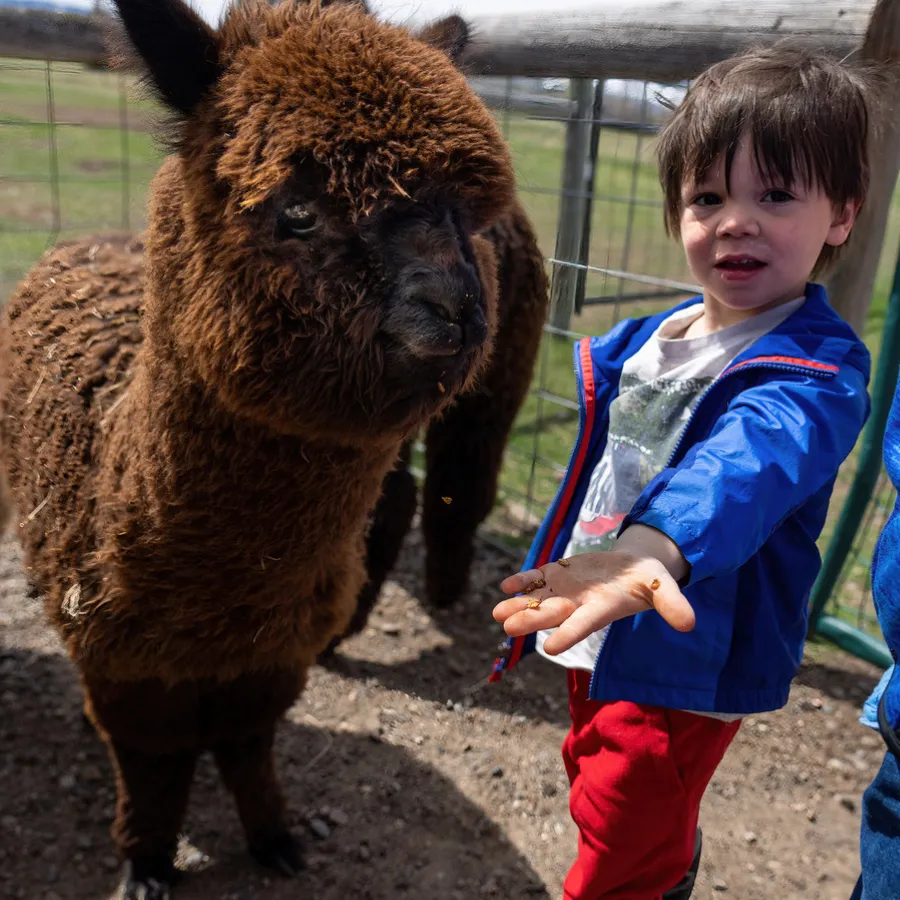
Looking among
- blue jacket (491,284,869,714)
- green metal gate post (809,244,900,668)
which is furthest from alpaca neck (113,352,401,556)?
green metal gate post (809,244,900,668)

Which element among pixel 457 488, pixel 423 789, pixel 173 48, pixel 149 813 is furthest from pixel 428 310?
pixel 457 488

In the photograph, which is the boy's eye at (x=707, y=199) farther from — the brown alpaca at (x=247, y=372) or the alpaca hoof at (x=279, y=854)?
the alpaca hoof at (x=279, y=854)

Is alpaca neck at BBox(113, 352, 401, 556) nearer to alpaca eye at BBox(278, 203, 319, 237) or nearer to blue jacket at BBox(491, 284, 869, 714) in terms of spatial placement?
alpaca eye at BBox(278, 203, 319, 237)

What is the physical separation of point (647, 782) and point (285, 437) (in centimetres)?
101

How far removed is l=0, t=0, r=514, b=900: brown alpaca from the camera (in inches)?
58.7

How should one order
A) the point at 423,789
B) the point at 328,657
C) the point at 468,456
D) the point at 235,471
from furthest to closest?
the point at 468,456
the point at 328,657
the point at 423,789
the point at 235,471

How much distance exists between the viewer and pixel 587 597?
3.82ft

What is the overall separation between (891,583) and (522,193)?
227 cm

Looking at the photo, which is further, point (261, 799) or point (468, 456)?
point (468, 456)

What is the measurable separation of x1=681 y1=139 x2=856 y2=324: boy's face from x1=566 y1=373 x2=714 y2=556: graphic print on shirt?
217 millimetres

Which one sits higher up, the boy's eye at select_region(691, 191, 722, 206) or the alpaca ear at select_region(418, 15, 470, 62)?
the alpaca ear at select_region(418, 15, 470, 62)

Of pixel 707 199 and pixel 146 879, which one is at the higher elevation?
pixel 707 199

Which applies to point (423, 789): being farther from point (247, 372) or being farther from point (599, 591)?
point (599, 591)

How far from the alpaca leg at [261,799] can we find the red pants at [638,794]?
1122 mm
